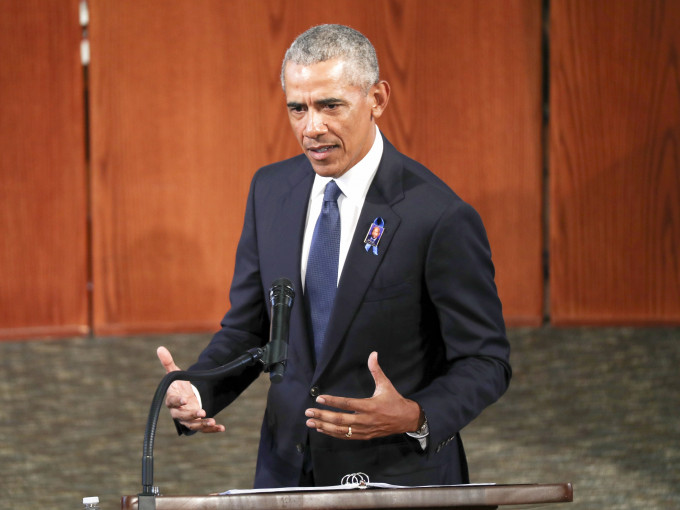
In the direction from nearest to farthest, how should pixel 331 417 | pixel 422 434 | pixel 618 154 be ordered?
pixel 331 417 < pixel 422 434 < pixel 618 154

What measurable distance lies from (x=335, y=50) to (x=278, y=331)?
0.42 metres

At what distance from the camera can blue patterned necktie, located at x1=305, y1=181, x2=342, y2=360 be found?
52.2 inches

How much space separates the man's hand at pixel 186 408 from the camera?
1240 millimetres

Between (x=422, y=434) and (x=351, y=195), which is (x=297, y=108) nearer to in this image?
(x=351, y=195)

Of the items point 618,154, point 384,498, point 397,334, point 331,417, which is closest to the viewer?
point 384,498

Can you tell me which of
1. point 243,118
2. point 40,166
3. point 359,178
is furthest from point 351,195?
point 40,166

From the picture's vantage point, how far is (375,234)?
1.32 meters

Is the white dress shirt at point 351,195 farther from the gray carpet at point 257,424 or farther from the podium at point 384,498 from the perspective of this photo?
the gray carpet at point 257,424

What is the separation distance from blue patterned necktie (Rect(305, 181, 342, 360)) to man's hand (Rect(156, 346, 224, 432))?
0.60 ft

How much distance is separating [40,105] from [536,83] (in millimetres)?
1472

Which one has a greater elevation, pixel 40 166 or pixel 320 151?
pixel 320 151

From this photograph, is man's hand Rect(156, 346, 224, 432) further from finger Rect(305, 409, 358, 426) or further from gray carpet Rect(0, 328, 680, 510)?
gray carpet Rect(0, 328, 680, 510)

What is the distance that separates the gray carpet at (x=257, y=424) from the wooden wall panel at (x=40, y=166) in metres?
0.16

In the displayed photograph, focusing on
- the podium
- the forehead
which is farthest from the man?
the podium
